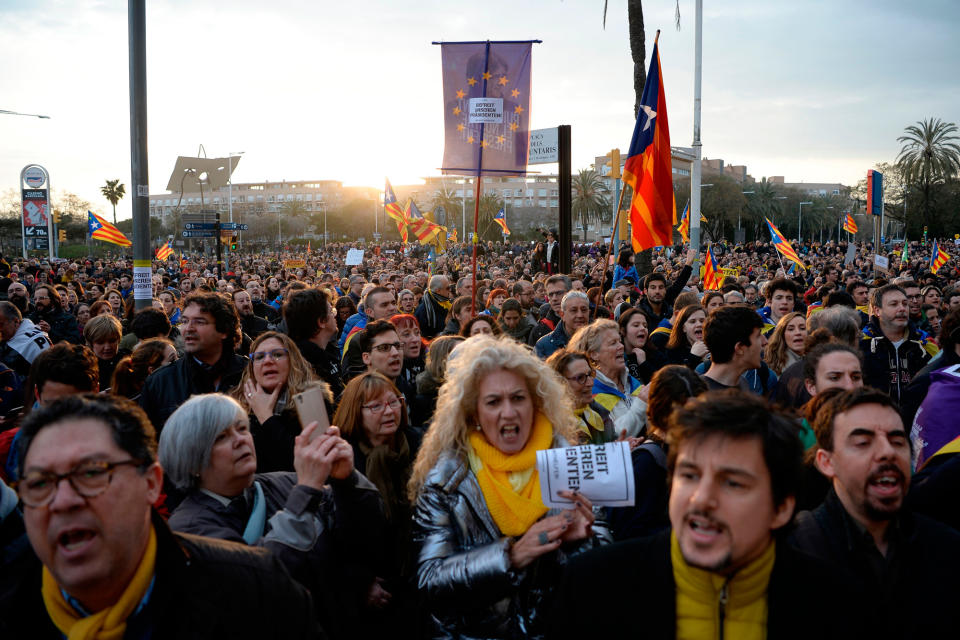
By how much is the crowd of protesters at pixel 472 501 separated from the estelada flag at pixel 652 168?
3.19 meters

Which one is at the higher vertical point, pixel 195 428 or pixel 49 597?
pixel 195 428

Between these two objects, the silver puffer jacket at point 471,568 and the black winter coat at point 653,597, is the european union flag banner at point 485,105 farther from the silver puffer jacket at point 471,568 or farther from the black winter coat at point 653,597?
the black winter coat at point 653,597

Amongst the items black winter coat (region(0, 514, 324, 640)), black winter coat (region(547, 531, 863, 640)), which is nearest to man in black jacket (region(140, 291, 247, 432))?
black winter coat (region(0, 514, 324, 640))

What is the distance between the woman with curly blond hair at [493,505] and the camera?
262cm

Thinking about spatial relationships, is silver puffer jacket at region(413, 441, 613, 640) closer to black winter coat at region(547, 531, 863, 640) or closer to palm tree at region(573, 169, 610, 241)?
black winter coat at region(547, 531, 863, 640)

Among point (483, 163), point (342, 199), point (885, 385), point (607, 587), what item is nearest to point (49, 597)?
point (607, 587)

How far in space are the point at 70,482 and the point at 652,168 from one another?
7293 millimetres

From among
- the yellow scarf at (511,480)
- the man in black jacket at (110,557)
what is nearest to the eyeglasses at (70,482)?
the man in black jacket at (110,557)

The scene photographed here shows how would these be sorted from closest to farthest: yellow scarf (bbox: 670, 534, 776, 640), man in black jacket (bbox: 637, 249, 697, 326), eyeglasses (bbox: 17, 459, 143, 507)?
1. eyeglasses (bbox: 17, 459, 143, 507)
2. yellow scarf (bbox: 670, 534, 776, 640)
3. man in black jacket (bbox: 637, 249, 697, 326)

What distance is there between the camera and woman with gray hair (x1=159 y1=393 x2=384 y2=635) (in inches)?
101

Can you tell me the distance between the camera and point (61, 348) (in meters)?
4.00

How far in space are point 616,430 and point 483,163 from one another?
4759 millimetres

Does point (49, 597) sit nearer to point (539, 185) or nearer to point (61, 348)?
point (61, 348)

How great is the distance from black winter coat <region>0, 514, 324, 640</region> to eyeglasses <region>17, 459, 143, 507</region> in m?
0.21
